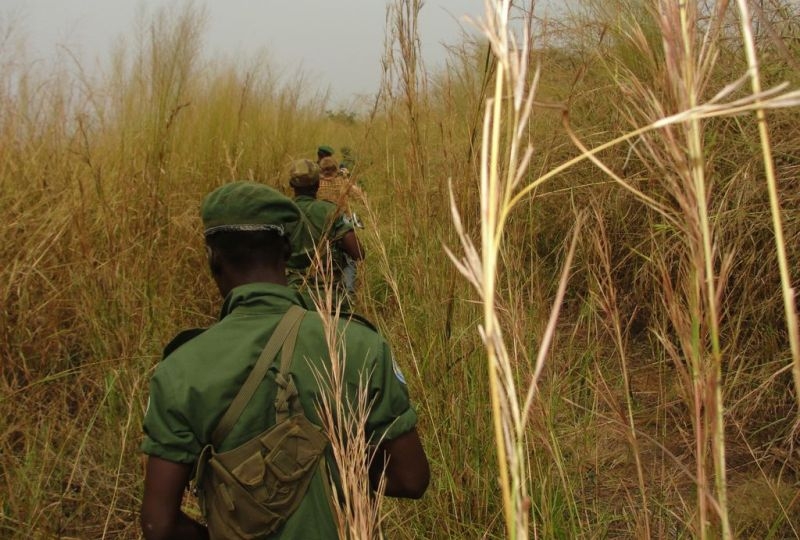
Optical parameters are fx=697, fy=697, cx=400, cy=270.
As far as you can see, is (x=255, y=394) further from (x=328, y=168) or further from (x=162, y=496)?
(x=328, y=168)

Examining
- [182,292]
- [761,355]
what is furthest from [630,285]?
[182,292]

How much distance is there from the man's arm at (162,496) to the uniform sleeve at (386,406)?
396 mm

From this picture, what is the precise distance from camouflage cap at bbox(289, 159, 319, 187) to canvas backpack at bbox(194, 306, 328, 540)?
9.11 feet

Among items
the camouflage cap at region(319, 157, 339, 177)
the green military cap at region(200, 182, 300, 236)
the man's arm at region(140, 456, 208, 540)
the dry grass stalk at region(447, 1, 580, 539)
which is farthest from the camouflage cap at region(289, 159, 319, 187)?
the dry grass stalk at region(447, 1, 580, 539)

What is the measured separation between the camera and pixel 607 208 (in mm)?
3424

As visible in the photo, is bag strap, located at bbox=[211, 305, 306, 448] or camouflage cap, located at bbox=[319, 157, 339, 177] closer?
bag strap, located at bbox=[211, 305, 306, 448]

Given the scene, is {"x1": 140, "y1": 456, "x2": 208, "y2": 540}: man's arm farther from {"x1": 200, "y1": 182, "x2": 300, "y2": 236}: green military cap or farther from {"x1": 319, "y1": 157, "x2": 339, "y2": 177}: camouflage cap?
{"x1": 319, "y1": 157, "x2": 339, "y2": 177}: camouflage cap

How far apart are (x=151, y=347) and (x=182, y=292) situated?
0.70 m

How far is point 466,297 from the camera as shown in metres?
2.27

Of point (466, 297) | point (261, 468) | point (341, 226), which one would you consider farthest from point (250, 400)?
point (341, 226)

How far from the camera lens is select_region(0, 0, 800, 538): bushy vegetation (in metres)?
1.91

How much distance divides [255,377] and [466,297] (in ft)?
3.27

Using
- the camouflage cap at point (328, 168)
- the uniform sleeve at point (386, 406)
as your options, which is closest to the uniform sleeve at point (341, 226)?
the camouflage cap at point (328, 168)

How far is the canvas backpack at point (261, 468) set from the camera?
138 centimetres
